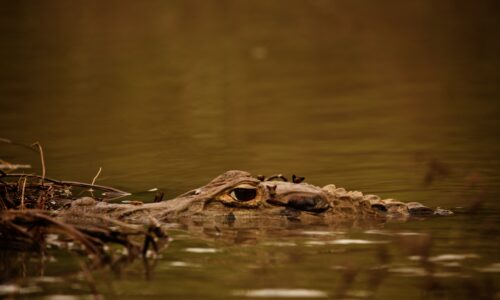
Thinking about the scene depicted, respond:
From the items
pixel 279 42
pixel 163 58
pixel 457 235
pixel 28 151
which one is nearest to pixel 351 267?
pixel 457 235

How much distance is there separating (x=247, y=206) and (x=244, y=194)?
11 centimetres

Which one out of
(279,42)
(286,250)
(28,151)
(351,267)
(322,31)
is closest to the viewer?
(351,267)

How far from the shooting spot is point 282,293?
8.43 meters

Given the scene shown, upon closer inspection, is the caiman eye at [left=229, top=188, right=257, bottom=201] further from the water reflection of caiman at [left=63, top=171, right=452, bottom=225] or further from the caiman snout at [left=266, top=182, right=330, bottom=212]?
the caiman snout at [left=266, top=182, right=330, bottom=212]

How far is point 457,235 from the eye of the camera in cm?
1037

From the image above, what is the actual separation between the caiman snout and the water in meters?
0.42

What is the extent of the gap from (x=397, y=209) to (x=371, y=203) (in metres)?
0.28

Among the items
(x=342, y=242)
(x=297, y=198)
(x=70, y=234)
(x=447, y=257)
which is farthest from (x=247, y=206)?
(x=447, y=257)

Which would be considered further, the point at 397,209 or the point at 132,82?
the point at 132,82

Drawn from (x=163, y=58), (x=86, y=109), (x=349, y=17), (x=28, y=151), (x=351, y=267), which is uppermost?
(x=349, y=17)

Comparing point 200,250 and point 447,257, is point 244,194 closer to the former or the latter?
point 200,250

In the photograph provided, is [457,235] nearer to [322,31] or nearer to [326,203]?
[326,203]

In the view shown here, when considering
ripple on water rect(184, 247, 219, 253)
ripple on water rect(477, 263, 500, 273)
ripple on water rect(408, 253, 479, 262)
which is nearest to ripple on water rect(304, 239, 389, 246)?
ripple on water rect(408, 253, 479, 262)

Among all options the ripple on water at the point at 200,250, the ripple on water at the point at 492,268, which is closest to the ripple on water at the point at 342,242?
the ripple on water at the point at 200,250
